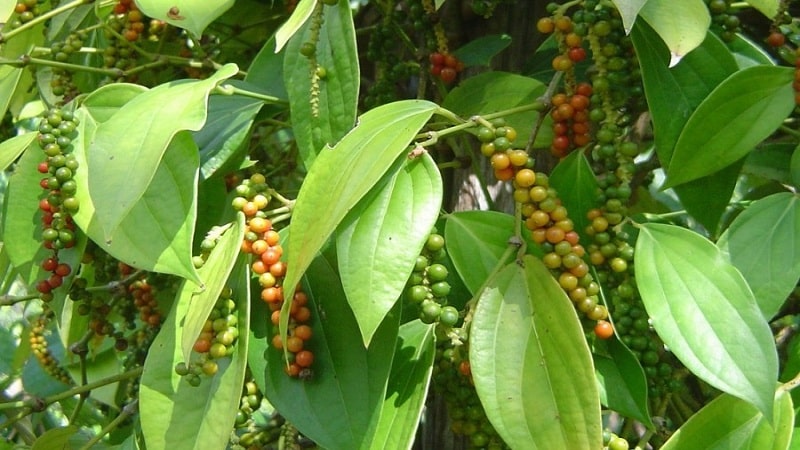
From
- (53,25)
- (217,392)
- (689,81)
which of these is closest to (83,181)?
(217,392)

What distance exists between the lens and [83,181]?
65 centimetres

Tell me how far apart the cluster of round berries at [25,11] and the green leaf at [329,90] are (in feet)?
1.12

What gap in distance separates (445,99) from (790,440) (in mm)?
373

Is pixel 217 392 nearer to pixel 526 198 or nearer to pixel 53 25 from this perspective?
pixel 526 198

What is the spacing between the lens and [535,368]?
56 centimetres

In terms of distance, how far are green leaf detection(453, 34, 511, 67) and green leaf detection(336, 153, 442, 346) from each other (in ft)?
0.93

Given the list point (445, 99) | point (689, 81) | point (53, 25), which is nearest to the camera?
point (689, 81)

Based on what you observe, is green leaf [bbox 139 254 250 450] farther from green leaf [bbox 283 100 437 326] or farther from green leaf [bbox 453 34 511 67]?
green leaf [bbox 453 34 511 67]

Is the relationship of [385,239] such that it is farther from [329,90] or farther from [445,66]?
[445,66]

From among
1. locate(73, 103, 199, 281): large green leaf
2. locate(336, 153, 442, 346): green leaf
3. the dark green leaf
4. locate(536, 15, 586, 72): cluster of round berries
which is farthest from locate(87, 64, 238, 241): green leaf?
the dark green leaf

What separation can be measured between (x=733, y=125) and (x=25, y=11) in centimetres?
65

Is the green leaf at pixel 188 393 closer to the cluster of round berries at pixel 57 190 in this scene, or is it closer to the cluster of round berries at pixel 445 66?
the cluster of round berries at pixel 57 190

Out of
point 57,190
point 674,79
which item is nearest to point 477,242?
point 674,79

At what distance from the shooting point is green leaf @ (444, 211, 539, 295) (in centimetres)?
62
